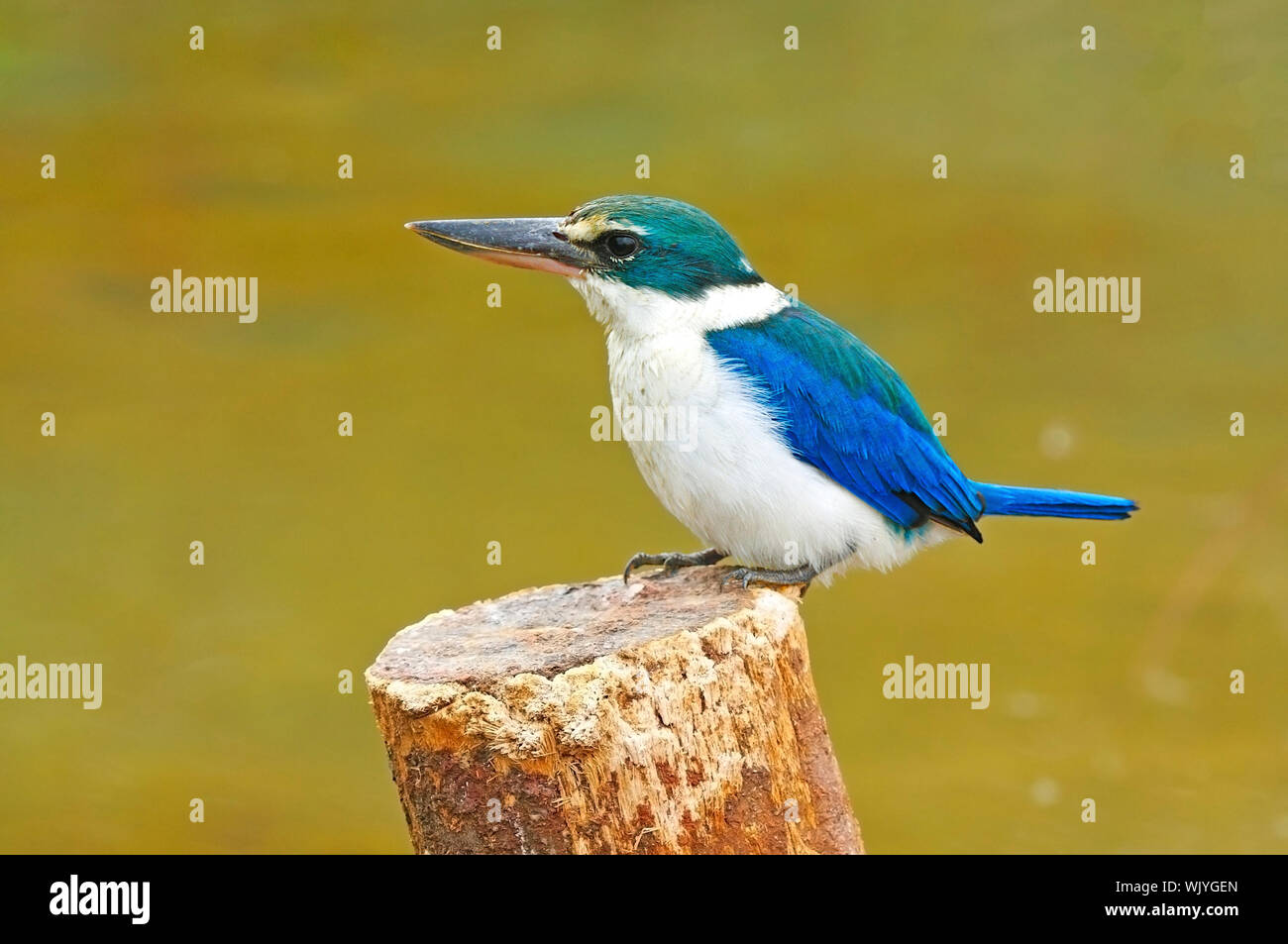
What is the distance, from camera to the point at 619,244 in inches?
131

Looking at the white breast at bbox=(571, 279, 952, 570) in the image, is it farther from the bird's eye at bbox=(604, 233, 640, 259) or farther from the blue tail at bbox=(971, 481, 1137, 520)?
the blue tail at bbox=(971, 481, 1137, 520)

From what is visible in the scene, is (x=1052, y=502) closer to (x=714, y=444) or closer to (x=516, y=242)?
(x=714, y=444)

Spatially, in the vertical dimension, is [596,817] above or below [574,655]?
below

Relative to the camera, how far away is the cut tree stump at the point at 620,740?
261 centimetres

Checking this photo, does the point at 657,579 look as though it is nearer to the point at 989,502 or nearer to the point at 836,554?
the point at 836,554

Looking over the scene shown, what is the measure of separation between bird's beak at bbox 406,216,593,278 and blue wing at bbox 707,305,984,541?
358 millimetres

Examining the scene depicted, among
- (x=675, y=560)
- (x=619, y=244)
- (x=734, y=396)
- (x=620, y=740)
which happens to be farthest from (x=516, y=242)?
(x=620, y=740)

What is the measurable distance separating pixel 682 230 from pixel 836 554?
80cm

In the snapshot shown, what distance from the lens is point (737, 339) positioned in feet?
11.2

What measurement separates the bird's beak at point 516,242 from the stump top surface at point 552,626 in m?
0.70

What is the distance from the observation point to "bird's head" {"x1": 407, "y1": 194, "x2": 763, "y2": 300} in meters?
3.32

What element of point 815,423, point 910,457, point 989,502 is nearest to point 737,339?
point 815,423

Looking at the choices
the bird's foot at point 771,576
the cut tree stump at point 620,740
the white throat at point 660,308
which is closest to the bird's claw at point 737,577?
the bird's foot at point 771,576

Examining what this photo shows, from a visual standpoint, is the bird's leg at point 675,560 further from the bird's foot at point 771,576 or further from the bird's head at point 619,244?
the bird's head at point 619,244
